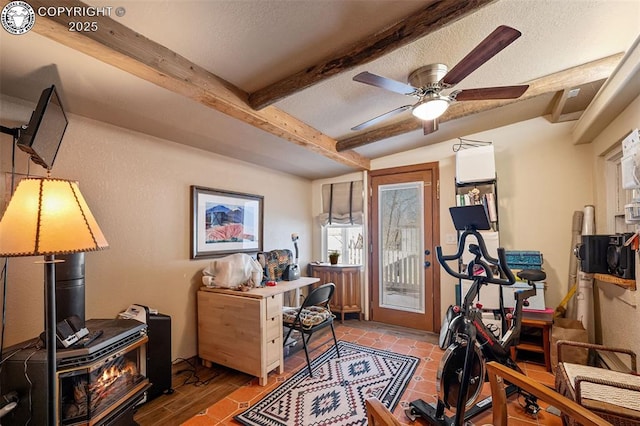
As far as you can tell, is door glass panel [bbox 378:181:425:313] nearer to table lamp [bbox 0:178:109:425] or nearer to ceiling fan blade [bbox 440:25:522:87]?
ceiling fan blade [bbox 440:25:522:87]

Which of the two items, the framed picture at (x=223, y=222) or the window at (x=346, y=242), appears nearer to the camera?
the framed picture at (x=223, y=222)

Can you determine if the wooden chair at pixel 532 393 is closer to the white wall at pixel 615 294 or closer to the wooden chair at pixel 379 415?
the wooden chair at pixel 379 415

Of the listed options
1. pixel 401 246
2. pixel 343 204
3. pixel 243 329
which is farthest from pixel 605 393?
pixel 343 204

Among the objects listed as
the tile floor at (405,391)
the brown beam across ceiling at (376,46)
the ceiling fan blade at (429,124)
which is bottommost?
the tile floor at (405,391)

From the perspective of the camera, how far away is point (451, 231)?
3648 mm

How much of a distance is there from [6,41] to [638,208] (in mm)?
3613

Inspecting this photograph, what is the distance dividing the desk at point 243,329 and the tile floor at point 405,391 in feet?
0.55

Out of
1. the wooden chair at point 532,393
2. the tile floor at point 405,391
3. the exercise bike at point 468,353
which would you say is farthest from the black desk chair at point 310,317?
the wooden chair at point 532,393

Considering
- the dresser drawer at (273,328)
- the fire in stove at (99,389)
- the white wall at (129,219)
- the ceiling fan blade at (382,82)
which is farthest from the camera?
the dresser drawer at (273,328)

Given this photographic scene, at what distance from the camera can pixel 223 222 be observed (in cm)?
318

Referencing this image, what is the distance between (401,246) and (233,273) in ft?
7.99

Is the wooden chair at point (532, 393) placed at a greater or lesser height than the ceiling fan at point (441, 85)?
lesser

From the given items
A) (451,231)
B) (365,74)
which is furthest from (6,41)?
(451,231)

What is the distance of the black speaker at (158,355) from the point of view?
85.4 inches
